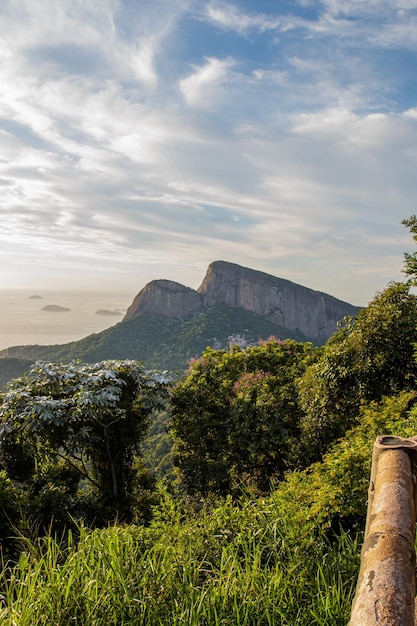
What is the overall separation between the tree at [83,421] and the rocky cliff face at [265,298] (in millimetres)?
86353

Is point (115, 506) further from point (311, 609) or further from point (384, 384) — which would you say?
point (311, 609)

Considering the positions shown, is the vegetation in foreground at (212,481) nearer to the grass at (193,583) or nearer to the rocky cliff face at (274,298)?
the grass at (193,583)

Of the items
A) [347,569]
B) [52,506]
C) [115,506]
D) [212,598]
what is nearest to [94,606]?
[212,598]

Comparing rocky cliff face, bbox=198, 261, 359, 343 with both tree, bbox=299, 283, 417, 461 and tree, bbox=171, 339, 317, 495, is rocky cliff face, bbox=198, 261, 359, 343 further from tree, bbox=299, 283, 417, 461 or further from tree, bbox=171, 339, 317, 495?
tree, bbox=299, 283, 417, 461

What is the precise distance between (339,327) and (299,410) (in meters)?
1.82

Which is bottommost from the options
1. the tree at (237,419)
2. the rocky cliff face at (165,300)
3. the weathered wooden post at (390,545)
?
the tree at (237,419)

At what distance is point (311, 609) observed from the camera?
2.00m

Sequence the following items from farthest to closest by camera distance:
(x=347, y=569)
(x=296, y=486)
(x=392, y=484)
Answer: (x=296, y=486), (x=347, y=569), (x=392, y=484)

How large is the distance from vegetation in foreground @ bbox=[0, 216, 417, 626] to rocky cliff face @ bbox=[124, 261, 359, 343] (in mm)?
85623

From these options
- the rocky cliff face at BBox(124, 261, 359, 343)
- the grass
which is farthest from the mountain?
the grass

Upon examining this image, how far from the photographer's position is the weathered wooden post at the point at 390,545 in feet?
2.82

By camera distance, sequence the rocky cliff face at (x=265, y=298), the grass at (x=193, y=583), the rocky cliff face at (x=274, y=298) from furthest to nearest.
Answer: the rocky cliff face at (x=274, y=298)
the rocky cliff face at (x=265, y=298)
the grass at (x=193, y=583)

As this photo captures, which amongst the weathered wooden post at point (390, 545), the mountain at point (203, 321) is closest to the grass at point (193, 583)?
the weathered wooden post at point (390, 545)

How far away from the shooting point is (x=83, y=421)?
6984mm
